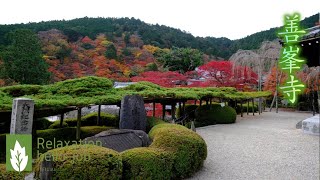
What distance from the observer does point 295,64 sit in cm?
684

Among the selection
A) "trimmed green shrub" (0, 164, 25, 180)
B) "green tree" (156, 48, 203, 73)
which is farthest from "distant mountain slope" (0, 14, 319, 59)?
"trimmed green shrub" (0, 164, 25, 180)

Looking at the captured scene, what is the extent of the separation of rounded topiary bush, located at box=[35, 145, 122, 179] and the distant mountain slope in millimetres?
32809

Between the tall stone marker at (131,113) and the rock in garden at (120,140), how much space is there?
2107 millimetres

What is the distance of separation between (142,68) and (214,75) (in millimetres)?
12993

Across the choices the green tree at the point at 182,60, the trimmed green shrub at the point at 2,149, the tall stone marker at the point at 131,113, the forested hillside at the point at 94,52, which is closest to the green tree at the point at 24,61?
the forested hillside at the point at 94,52

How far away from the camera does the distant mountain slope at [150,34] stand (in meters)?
42.2

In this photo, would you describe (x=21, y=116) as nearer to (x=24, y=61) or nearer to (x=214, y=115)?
(x=214, y=115)

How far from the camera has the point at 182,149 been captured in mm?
6531

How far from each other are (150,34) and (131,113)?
142 ft

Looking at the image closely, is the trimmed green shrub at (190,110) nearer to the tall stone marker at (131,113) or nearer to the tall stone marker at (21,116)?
the tall stone marker at (131,113)

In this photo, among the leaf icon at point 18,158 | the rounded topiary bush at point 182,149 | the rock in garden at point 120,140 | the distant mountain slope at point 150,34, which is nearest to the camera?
the leaf icon at point 18,158

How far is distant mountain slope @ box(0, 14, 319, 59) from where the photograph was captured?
138 ft

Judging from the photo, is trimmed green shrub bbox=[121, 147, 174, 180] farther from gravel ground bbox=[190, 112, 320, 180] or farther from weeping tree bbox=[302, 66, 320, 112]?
weeping tree bbox=[302, 66, 320, 112]

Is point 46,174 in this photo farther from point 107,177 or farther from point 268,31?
point 268,31
